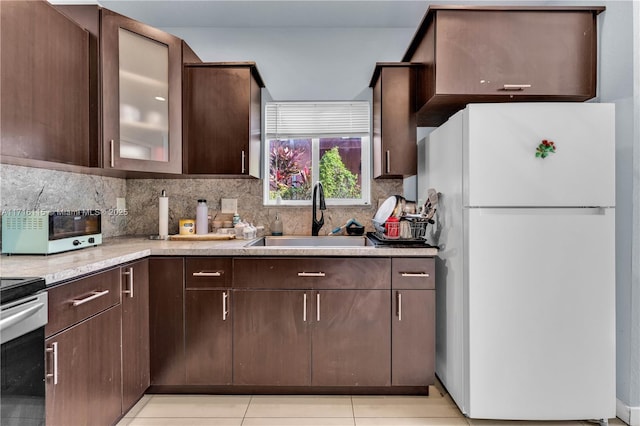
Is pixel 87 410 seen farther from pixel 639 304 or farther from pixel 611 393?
pixel 639 304

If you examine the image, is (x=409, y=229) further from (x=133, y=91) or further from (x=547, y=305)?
(x=133, y=91)

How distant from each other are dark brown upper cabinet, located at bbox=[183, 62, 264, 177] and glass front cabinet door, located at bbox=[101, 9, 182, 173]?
0.08m

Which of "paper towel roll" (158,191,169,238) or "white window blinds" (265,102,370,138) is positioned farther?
"white window blinds" (265,102,370,138)

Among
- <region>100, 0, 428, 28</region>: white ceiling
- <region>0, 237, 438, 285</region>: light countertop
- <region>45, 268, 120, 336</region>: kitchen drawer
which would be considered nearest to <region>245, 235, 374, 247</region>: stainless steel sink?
<region>0, 237, 438, 285</region>: light countertop

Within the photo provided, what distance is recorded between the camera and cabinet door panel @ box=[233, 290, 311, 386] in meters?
2.10

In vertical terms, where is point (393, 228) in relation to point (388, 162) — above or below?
below

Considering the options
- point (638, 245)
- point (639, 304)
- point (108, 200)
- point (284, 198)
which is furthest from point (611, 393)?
point (108, 200)

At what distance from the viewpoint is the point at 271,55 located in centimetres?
294

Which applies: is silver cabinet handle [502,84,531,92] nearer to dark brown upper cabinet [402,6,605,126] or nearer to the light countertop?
dark brown upper cabinet [402,6,605,126]

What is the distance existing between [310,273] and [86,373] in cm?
113

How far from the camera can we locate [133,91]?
2.14 meters

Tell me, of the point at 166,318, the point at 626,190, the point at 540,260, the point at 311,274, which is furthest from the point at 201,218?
the point at 626,190

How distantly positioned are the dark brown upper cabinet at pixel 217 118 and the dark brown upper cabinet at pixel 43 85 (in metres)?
0.63

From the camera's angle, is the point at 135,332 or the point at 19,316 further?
the point at 135,332
